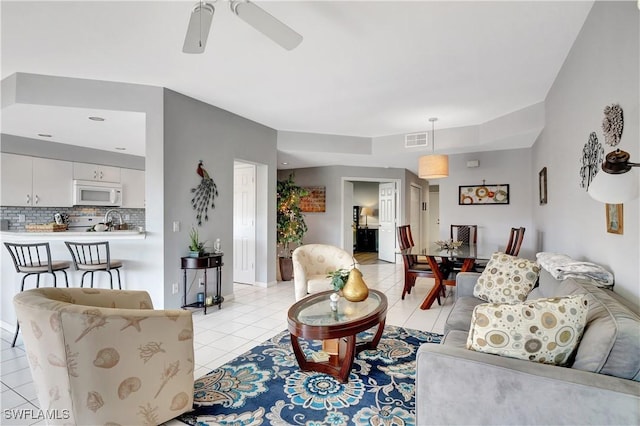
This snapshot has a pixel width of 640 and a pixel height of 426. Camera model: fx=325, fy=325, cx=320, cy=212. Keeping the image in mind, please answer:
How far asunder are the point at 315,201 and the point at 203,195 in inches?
145

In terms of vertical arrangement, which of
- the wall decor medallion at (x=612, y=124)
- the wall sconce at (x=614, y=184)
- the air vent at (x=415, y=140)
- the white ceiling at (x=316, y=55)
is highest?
the white ceiling at (x=316, y=55)

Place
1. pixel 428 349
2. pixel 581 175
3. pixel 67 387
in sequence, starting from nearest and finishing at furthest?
pixel 428 349
pixel 67 387
pixel 581 175

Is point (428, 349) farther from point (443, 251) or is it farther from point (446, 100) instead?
point (446, 100)

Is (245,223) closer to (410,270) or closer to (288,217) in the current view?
(288,217)

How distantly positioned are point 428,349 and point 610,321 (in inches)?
28.2

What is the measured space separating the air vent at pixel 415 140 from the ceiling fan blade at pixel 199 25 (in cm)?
427

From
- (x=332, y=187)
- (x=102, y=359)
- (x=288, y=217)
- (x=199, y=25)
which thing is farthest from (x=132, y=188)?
(x=102, y=359)

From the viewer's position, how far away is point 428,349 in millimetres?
1469

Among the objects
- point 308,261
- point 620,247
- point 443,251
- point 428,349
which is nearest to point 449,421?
point 428,349

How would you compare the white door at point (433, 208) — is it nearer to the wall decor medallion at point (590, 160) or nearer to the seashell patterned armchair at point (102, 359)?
the wall decor medallion at point (590, 160)

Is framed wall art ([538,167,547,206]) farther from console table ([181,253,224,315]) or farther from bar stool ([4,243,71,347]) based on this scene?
bar stool ([4,243,71,347])

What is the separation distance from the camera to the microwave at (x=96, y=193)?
5711 millimetres

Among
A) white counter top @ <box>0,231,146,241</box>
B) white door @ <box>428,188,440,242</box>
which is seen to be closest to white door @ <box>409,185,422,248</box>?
white door @ <box>428,188,440,242</box>

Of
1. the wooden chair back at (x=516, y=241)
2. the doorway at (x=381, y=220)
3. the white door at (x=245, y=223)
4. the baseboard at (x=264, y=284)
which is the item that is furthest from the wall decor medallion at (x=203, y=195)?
the wooden chair back at (x=516, y=241)
